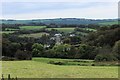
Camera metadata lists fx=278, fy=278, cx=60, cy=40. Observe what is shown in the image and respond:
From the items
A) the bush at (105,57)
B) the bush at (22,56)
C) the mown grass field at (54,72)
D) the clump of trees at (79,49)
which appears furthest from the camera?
the clump of trees at (79,49)

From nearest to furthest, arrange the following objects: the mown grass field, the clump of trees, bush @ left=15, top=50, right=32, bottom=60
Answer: the mown grass field
bush @ left=15, top=50, right=32, bottom=60
the clump of trees

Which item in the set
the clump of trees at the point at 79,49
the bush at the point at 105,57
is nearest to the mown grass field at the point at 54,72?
the bush at the point at 105,57

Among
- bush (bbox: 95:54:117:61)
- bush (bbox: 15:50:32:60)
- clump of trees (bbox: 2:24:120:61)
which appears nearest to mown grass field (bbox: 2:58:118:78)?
bush (bbox: 95:54:117:61)

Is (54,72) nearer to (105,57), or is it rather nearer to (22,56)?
(105,57)

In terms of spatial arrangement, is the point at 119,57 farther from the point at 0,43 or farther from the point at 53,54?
the point at 0,43

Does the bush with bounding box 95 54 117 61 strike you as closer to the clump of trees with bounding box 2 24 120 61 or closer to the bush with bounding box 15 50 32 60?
the clump of trees with bounding box 2 24 120 61

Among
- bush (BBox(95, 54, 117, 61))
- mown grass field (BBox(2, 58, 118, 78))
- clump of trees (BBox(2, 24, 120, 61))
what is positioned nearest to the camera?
mown grass field (BBox(2, 58, 118, 78))

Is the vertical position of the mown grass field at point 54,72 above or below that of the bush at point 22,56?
above

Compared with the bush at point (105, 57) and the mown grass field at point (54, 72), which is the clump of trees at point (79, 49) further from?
the mown grass field at point (54, 72)

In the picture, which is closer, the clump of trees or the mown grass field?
the mown grass field

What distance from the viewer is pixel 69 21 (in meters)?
77.2

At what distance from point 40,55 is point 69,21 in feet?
127

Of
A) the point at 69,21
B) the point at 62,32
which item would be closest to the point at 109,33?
the point at 62,32

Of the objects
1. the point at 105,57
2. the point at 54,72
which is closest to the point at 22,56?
the point at 105,57
